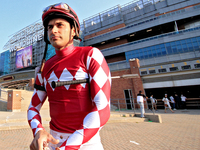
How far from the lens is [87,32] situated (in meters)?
39.1

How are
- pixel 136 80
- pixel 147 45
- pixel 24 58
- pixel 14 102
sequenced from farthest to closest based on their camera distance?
pixel 24 58 → pixel 147 45 → pixel 136 80 → pixel 14 102

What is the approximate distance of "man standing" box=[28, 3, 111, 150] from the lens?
2.65ft

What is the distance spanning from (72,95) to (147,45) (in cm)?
2697

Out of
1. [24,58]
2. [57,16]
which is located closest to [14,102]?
[57,16]

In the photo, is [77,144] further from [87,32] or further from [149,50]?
[87,32]

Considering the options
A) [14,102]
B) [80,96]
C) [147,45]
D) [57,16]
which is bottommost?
[14,102]

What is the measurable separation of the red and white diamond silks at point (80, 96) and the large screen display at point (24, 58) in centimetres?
3605

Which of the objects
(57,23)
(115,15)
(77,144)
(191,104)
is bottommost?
(191,104)

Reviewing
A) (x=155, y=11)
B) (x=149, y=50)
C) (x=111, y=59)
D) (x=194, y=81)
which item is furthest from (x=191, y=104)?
(x=155, y=11)

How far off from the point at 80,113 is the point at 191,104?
61.1ft

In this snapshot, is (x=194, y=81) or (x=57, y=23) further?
(x=194, y=81)

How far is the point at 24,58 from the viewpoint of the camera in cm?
3281

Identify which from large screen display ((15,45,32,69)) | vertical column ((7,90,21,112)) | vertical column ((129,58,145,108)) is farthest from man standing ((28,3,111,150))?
large screen display ((15,45,32,69))

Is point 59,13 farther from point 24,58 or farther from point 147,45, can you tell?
point 24,58
